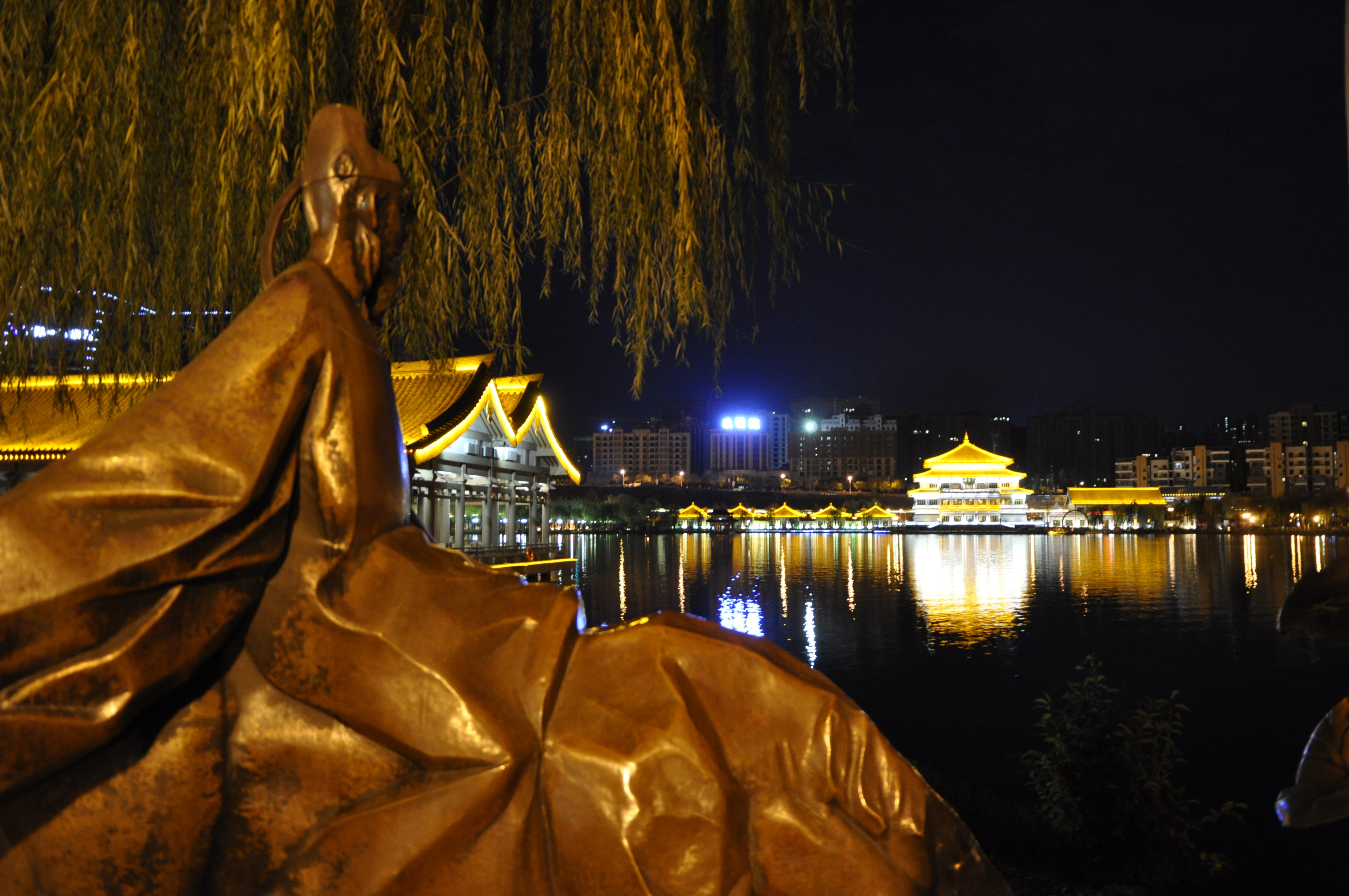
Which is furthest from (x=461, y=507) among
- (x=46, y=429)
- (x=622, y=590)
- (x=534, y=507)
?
(x=622, y=590)

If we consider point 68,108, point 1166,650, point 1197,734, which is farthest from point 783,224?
point 1166,650

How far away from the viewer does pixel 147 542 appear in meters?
1.34

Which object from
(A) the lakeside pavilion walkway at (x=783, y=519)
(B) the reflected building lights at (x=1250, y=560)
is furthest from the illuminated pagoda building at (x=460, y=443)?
(A) the lakeside pavilion walkway at (x=783, y=519)

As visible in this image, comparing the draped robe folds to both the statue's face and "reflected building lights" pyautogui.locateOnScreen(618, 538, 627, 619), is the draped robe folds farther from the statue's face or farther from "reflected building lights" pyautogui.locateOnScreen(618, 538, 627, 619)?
"reflected building lights" pyautogui.locateOnScreen(618, 538, 627, 619)

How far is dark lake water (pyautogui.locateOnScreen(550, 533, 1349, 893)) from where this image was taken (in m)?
6.45

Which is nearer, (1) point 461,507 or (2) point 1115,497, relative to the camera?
(1) point 461,507

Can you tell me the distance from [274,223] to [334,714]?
0.94m

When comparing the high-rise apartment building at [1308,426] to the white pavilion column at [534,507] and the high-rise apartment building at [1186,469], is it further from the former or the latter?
the white pavilion column at [534,507]

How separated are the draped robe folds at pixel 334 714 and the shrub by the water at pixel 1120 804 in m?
3.26

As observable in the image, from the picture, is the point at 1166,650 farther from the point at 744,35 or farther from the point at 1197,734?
the point at 744,35

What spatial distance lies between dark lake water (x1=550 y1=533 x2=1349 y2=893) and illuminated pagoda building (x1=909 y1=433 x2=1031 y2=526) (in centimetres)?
2556

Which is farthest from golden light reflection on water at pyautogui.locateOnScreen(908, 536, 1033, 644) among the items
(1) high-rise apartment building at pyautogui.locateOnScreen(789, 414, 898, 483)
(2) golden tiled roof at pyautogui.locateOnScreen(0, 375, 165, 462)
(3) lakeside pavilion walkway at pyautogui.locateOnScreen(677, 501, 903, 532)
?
(1) high-rise apartment building at pyautogui.locateOnScreen(789, 414, 898, 483)

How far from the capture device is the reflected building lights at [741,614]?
12.6 meters

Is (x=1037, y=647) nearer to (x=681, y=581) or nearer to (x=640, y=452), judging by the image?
(x=681, y=581)
